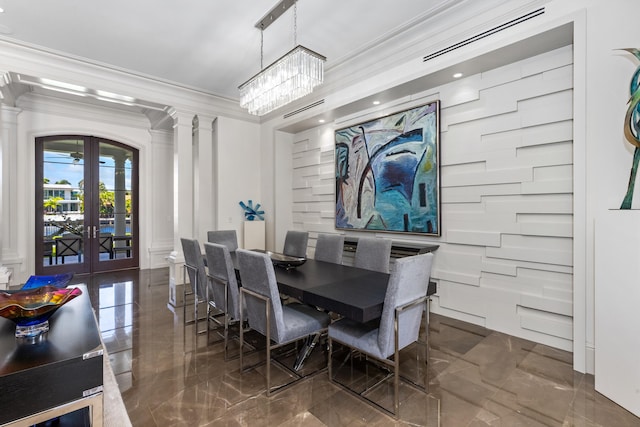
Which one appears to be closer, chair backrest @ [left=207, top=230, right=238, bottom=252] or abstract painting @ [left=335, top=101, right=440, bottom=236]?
abstract painting @ [left=335, top=101, right=440, bottom=236]

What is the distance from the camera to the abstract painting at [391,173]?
12.5 feet

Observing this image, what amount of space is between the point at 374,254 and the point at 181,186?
374 cm

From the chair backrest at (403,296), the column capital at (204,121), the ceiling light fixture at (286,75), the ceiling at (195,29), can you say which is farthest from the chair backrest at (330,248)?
the column capital at (204,121)

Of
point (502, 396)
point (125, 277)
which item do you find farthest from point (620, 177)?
point (125, 277)

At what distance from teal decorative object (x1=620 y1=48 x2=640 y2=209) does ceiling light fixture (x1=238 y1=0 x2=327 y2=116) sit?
2.47 m

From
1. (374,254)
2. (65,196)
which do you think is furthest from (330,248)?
(65,196)

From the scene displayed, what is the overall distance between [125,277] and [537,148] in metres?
6.76

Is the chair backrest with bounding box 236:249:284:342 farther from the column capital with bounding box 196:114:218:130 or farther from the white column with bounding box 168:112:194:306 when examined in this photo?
the column capital with bounding box 196:114:218:130

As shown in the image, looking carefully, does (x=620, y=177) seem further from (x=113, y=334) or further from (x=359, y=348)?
(x=113, y=334)

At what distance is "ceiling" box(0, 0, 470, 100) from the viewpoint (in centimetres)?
319

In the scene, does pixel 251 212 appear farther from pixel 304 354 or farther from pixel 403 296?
pixel 403 296

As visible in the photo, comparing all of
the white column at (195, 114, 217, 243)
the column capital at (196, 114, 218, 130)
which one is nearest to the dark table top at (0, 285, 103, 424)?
the white column at (195, 114, 217, 243)

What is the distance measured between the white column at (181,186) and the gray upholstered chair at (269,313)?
3208 mm

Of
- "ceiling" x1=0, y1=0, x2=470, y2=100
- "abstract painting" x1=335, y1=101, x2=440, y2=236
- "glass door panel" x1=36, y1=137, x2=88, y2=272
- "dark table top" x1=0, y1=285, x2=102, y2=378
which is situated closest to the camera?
"dark table top" x1=0, y1=285, x2=102, y2=378
